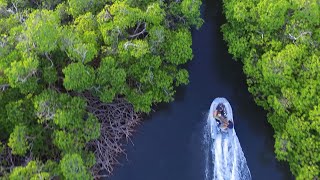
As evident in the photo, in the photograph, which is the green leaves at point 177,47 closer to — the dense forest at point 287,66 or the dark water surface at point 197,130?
the dense forest at point 287,66

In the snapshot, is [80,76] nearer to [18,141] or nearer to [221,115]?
[18,141]

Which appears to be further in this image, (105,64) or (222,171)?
(222,171)

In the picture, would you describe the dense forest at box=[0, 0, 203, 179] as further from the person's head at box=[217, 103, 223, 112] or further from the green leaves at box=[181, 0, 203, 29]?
the person's head at box=[217, 103, 223, 112]

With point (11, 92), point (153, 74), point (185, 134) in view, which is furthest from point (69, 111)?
point (185, 134)

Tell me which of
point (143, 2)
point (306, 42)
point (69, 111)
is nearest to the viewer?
point (69, 111)

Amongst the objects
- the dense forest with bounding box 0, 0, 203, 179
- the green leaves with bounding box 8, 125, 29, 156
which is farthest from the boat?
the green leaves with bounding box 8, 125, 29, 156

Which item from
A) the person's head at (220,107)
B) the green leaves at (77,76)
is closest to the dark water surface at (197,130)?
the person's head at (220,107)

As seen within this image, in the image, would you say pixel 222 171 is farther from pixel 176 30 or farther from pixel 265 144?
pixel 176 30
